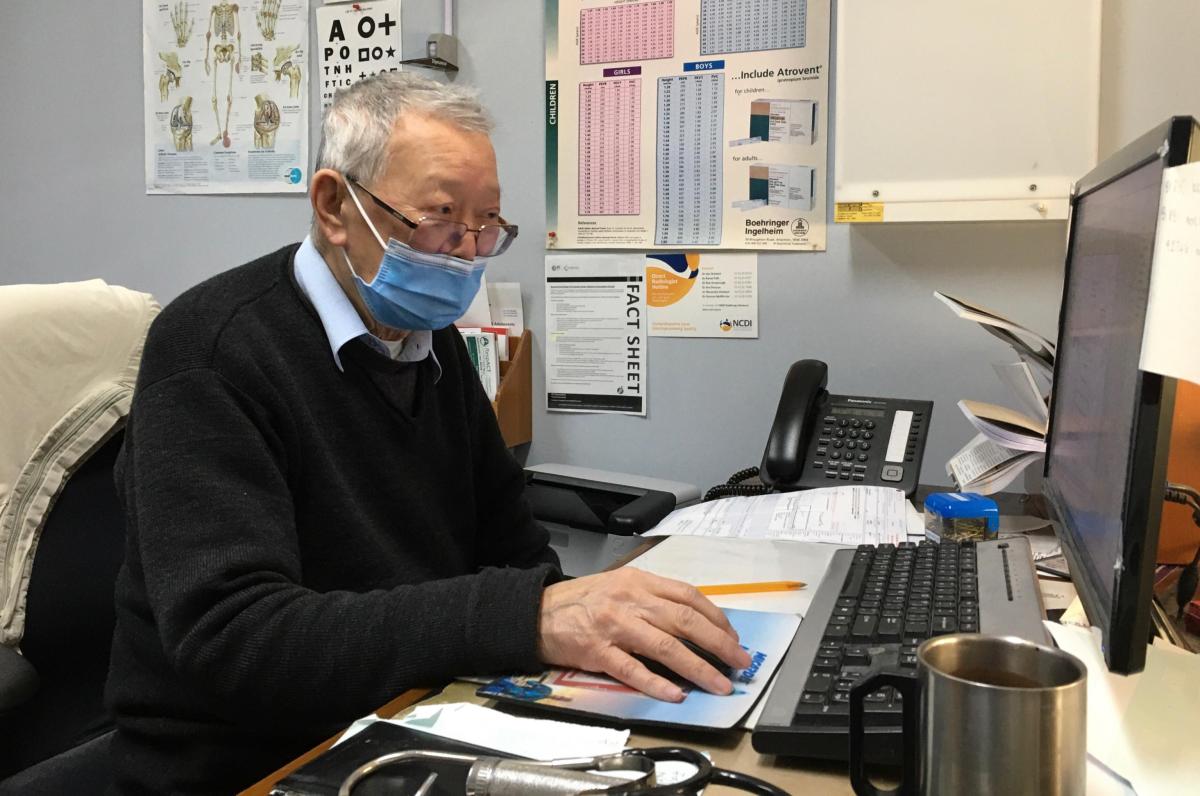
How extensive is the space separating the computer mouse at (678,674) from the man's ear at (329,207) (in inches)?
24.8

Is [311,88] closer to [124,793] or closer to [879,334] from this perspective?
[879,334]

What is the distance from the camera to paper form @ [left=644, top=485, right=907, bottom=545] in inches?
49.1

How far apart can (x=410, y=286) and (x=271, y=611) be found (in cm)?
44

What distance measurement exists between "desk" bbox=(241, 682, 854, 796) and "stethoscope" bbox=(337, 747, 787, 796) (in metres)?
0.06

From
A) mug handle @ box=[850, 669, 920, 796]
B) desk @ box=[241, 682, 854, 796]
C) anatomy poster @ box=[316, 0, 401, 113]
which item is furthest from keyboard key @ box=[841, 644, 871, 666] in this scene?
anatomy poster @ box=[316, 0, 401, 113]

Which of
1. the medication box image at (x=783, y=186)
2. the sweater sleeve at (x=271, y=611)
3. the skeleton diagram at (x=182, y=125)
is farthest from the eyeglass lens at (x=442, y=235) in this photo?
the skeleton diagram at (x=182, y=125)

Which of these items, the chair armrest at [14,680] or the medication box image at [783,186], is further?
the medication box image at [783,186]

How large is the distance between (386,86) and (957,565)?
0.82 metres

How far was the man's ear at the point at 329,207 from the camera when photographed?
1.12 metres

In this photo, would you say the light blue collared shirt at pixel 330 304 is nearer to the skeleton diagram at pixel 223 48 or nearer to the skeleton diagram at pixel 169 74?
the skeleton diagram at pixel 223 48

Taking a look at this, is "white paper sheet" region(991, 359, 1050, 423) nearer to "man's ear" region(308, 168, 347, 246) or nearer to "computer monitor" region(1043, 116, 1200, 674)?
"computer monitor" region(1043, 116, 1200, 674)

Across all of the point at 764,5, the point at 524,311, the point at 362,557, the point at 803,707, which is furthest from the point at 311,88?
the point at 803,707

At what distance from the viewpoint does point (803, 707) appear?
646 millimetres

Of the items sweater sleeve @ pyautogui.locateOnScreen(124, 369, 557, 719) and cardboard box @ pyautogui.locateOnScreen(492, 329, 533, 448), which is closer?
sweater sleeve @ pyautogui.locateOnScreen(124, 369, 557, 719)
